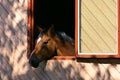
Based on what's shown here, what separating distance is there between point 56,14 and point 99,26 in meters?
2.85

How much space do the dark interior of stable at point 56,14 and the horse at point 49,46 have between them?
0.38 metres

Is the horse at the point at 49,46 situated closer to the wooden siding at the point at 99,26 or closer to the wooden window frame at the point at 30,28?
the wooden window frame at the point at 30,28

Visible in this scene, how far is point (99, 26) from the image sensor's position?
670 centimetres

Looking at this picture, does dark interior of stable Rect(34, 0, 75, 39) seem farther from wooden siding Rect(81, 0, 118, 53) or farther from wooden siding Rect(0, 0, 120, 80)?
wooden siding Rect(81, 0, 118, 53)

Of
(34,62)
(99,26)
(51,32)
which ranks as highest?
(99,26)

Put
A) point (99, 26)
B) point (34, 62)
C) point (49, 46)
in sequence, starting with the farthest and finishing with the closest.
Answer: point (49, 46) → point (34, 62) → point (99, 26)

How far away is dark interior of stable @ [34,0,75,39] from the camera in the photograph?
844 centimetres

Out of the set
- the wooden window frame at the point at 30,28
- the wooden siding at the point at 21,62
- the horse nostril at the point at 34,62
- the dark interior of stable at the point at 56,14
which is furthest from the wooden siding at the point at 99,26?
the dark interior of stable at the point at 56,14

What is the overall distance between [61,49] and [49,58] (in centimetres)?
35

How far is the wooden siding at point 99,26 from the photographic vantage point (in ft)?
21.4

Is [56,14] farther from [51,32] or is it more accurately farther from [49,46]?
[49,46]

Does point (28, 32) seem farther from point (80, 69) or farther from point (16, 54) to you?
point (80, 69)

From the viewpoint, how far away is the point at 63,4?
9.88m

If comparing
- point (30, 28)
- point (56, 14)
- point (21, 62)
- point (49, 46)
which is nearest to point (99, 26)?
point (49, 46)
